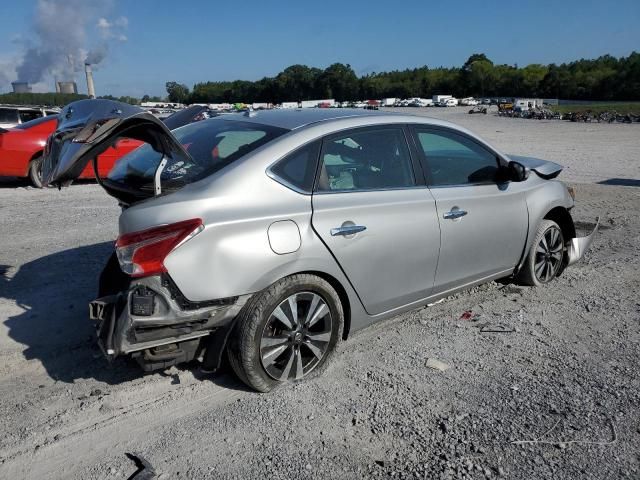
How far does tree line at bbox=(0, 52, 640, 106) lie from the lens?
106 m

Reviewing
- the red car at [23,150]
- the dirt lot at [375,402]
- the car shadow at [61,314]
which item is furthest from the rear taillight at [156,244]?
the red car at [23,150]

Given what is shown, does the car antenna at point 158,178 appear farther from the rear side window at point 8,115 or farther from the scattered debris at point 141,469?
the rear side window at point 8,115

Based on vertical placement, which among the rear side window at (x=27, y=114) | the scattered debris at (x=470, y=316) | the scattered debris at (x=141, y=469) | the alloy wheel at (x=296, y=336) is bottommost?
the scattered debris at (x=470, y=316)

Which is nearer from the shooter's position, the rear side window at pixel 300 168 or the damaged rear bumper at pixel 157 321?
the damaged rear bumper at pixel 157 321

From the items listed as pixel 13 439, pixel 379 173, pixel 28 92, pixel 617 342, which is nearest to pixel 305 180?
pixel 379 173

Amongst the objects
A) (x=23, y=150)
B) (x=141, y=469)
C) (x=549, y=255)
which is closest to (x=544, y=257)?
(x=549, y=255)

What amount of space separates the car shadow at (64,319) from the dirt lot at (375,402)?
0.05 feet

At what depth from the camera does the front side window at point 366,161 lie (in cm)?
362

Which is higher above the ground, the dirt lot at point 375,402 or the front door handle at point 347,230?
the front door handle at point 347,230

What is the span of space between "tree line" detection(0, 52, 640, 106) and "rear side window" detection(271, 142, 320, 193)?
112m

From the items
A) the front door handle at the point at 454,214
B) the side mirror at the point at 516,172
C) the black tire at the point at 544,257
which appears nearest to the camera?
the front door handle at the point at 454,214

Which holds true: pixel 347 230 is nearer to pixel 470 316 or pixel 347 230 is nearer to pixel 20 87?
pixel 470 316

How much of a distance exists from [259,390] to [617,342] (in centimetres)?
278

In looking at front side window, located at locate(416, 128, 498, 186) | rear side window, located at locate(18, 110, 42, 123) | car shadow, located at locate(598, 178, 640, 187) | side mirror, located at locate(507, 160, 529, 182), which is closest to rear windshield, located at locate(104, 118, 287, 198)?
front side window, located at locate(416, 128, 498, 186)
